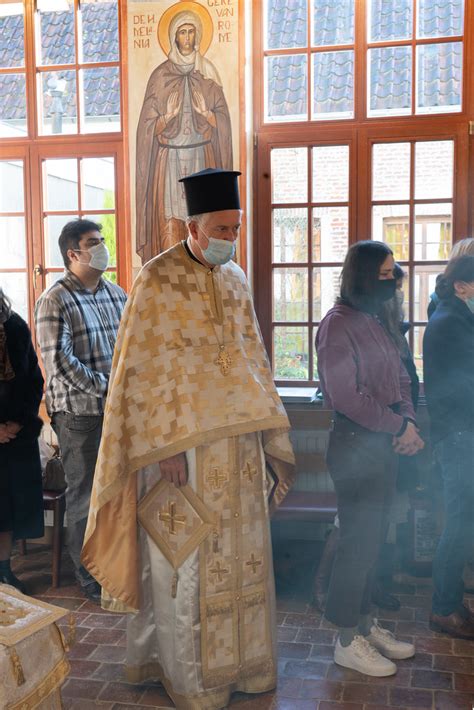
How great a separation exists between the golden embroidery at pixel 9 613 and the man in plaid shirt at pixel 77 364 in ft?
→ 5.81

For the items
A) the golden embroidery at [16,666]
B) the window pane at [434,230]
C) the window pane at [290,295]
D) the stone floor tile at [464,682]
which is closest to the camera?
the golden embroidery at [16,666]

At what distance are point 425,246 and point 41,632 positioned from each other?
3.38 m

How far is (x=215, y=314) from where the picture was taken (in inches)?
126

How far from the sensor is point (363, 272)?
3.31 meters

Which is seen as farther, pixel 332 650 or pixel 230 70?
pixel 230 70

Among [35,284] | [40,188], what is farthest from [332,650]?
[40,188]

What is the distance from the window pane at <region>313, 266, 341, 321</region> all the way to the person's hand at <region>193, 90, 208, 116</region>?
45.7 inches

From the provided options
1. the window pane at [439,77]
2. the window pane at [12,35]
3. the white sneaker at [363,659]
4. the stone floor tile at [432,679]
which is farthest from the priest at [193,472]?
the window pane at [12,35]

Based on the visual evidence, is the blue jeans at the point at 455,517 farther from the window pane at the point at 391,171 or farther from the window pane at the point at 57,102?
the window pane at the point at 57,102

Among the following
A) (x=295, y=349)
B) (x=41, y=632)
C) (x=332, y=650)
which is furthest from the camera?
(x=295, y=349)

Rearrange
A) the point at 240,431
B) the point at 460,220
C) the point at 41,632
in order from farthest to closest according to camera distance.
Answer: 1. the point at 460,220
2. the point at 240,431
3. the point at 41,632

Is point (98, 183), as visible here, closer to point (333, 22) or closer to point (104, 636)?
point (333, 22)

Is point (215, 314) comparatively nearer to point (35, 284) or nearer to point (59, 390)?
point (59, 390)

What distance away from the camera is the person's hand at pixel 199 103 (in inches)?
195
